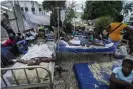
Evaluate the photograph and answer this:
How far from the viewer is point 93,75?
11.7 ft

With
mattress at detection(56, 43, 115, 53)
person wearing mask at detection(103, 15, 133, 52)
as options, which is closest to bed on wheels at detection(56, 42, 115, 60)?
mattress at detection(56, 43, 115, 53)

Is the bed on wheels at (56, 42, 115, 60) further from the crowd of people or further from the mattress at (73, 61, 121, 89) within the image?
the mattress at (73, 61, 121, 89)

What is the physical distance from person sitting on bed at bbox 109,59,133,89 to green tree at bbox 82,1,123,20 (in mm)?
15930

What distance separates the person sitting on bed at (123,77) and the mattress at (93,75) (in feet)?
1.51

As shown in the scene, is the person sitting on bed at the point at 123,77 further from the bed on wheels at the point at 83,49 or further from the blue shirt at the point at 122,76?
the bed on wheels at the point at 83,49

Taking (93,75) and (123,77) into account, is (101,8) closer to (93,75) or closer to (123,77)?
(93,75)

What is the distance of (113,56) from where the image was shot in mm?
5797

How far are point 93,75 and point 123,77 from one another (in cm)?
101

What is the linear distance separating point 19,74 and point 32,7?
2847 cm

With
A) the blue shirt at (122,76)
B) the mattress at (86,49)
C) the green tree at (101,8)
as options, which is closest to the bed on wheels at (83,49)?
the mattress at (86,49)

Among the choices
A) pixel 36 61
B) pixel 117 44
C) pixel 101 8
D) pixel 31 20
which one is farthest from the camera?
pixel 101 8

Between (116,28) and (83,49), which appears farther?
(83,49)

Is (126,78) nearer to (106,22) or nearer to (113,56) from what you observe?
(113,56)

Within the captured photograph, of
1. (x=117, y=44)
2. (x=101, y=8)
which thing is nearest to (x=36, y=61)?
(x=117, y=44)
